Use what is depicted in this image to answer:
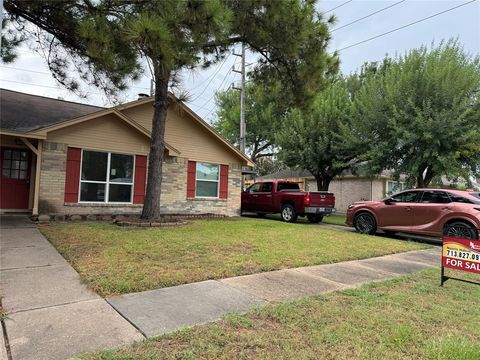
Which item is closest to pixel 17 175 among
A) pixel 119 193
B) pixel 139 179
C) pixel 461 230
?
pixel 119 193

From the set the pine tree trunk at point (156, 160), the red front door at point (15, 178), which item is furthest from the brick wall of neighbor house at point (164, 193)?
the pine tree trunk at point (156, 160)

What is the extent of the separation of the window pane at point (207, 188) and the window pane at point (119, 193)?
3116mm

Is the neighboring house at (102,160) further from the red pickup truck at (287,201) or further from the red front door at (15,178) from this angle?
the red pickup truck at (287,201)

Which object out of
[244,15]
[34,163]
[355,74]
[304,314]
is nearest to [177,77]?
[244,15]

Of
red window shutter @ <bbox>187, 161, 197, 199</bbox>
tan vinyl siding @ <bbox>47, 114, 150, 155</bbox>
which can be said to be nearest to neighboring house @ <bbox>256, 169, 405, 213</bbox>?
red window shutter @ <bbox>187, 161, 197, 199</bbox>

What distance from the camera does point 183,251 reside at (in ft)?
23.2

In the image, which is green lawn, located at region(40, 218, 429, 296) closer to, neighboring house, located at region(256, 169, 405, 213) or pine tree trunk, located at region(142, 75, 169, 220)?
pine tree trunk, located at region(142, 75, 169, 220)

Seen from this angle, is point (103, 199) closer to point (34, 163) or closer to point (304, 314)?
point (34, 163)

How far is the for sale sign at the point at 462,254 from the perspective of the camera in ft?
17.5

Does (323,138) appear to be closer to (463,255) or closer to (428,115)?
(428,115)

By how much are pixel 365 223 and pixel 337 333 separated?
9.31 metres

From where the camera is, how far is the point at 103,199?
1289 cm

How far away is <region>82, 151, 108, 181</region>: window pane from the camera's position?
12.5 meters

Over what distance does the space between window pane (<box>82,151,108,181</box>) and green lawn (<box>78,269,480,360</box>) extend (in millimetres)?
→ 10195
